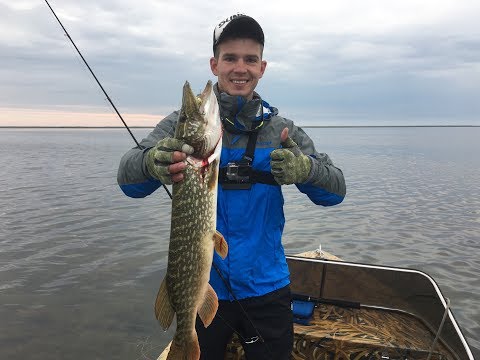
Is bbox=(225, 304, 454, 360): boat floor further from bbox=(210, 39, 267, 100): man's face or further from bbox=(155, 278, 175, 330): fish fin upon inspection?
bbox=(210, 39, 267, 100): man's face

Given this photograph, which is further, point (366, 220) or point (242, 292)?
point (366, 220)

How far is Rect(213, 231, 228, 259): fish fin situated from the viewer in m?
2.86

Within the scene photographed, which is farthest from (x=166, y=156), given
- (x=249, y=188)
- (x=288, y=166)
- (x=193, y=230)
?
(x=288, y=166)

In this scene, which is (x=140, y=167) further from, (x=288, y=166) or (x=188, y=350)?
(x=188, y=350)

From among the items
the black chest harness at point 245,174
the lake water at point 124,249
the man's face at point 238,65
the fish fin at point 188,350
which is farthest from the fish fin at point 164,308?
the lake water at point 124,249

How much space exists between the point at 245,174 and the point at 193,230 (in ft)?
1.99

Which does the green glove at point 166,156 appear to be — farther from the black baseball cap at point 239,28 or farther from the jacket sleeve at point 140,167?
the black baseball cap at point 239,28

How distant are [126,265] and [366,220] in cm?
1003

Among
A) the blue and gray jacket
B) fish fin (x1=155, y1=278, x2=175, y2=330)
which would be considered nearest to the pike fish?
fish fin (x1=155, y1=278, x2=175, y2=330)

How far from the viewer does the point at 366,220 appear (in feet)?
53.1

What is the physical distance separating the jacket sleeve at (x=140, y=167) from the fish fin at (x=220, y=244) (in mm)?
711

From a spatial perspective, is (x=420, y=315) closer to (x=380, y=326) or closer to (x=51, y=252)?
(x=380, y=326)

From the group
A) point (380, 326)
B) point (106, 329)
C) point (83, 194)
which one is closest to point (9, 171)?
point (83, 194)

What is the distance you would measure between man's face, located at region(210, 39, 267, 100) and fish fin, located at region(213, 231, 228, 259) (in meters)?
1.24
